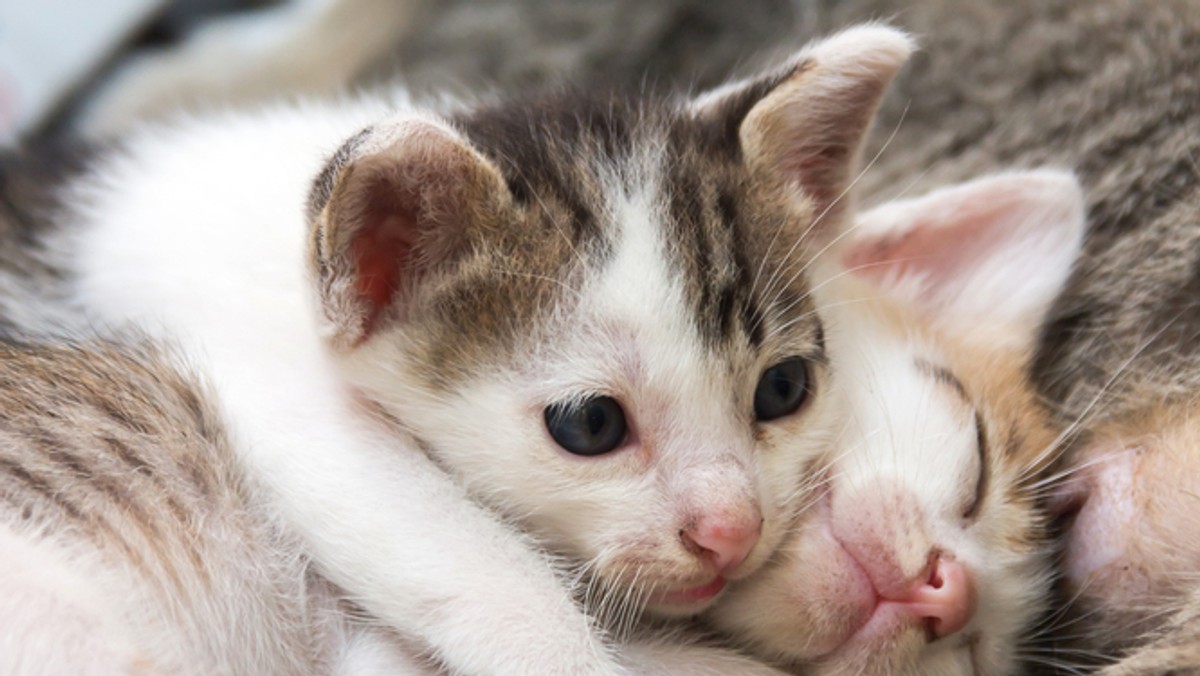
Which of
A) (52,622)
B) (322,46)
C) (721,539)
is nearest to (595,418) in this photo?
(721,539)

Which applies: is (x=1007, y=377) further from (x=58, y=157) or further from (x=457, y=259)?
(x=58, y=157)

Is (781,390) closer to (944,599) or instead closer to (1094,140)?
(944,599)

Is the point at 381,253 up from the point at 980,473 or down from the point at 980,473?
up

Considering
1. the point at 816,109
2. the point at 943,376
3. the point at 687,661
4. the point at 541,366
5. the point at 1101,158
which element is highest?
the point at 816,109

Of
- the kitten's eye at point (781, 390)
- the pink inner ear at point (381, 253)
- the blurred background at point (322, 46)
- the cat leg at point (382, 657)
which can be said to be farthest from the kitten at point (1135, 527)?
the blurred background at point (322, 46)

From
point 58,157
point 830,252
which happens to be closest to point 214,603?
point 830,252

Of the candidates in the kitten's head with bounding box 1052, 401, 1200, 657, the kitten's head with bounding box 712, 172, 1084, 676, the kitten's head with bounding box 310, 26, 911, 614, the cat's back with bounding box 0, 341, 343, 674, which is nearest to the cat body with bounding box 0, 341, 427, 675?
the cat's back with bounding box 0, 341, 343, 674

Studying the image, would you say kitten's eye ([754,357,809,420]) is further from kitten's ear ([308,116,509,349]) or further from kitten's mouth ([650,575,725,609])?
kitten's ear ([308,116,509,349])
